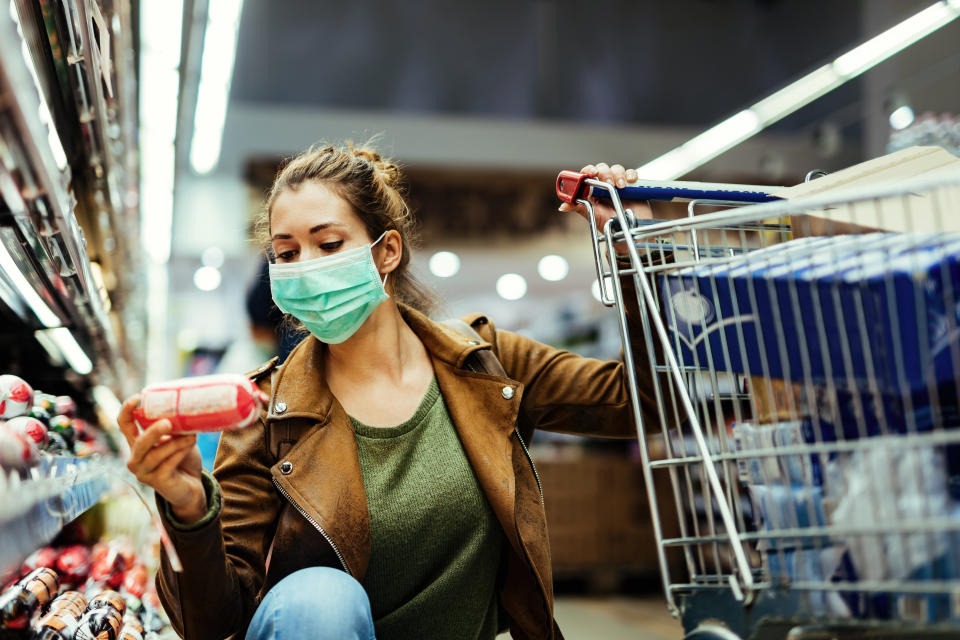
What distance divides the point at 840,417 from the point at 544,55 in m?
7.85

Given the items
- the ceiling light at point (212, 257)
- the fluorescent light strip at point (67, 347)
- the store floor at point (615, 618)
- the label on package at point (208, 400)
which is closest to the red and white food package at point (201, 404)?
the label on package at point (208, 400)

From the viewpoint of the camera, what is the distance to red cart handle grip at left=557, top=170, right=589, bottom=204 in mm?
1579

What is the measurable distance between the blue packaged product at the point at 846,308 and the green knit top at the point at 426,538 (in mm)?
564

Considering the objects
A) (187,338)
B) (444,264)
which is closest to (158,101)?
(444,264)

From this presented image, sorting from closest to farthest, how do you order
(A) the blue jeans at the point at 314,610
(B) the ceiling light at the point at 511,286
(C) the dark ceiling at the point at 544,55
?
(A) the blue jeans at the point at 314,610
(C) the dark ceiling at the point at 544,55
(B) the ceiling light at the point at 511,286

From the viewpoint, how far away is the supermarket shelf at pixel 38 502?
2.94 feet

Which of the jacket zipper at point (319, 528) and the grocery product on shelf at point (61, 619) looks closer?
the grocery product on shelf at point (61, 619)

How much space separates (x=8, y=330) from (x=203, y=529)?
0.90 metres

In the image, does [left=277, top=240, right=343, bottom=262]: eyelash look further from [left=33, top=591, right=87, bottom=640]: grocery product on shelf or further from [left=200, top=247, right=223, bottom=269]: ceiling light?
[left=200, top=247, right=223, bottom=269]: ceiling light

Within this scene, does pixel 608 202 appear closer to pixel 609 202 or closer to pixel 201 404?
pixel 609 202

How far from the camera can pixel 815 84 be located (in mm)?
4789

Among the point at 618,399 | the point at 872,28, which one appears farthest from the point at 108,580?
the point at 872,28

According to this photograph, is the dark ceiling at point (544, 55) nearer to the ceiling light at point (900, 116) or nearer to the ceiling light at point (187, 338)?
the ceiling light at point (900, 116)

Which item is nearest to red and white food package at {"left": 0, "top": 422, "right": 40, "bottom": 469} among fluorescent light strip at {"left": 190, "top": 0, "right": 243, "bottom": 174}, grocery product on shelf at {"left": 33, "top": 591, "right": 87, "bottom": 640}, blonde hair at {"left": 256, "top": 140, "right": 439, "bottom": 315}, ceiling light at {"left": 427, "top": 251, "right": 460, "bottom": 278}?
grocery product on shelf at {"left": 33, "top": 591, "right": 87, "bottom": 640}
